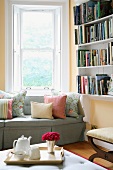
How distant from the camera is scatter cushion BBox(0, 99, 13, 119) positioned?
4309 mm

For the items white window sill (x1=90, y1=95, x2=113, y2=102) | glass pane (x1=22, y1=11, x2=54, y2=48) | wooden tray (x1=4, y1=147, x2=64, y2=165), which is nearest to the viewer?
wooden tray (x1=4, y1=147, x2=64, y2=165)

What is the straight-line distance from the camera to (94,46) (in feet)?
14.7

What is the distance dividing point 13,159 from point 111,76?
6.97 feet

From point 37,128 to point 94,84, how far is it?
113 cm

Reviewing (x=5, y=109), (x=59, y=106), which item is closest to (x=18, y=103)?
(x=5, y=109)

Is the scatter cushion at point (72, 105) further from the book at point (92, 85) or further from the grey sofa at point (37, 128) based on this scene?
the book at point (92, 85)

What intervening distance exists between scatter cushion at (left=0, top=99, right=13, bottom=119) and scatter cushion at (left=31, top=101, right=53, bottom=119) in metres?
0.37

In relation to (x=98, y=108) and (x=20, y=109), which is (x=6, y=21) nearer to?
(x=20, y=109)

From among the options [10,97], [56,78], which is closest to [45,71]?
[56,78]

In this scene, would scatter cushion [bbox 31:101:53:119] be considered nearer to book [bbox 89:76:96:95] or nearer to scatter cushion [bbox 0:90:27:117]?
scatter cushion [bbox 0:90:27:117]

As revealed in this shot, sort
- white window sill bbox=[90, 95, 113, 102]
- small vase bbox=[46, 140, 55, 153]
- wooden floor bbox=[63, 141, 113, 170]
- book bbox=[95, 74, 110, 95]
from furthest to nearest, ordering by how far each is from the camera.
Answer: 1. book bbox=[95, 74, 110, 95]
2. white window sill bbox=[90, 95, 113, 102]
3. wooden floor bbox=[63, 141, 113, 170]
4. small vase bbox=[46, 140, 55, 153]

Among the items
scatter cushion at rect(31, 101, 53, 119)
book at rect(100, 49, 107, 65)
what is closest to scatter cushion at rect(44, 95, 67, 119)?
scatter cushion at rect(31, 101, 53, 119)

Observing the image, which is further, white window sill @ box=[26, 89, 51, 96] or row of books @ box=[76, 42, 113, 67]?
white window sill @ box=[26, 89, 51, 96]

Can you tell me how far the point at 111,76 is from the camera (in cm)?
398
